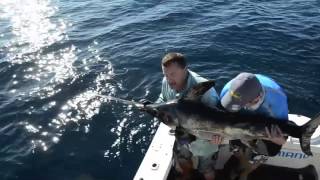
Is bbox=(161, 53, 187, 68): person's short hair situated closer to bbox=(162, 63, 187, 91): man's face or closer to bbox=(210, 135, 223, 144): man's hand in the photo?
bbox=(162, 63, 187, 91): man's face

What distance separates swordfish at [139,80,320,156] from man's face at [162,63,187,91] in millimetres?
245

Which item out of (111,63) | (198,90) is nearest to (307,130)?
(198,90)

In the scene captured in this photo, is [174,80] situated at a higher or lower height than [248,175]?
higher

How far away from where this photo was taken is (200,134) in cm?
498

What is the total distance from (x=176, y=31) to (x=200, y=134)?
26.7 feet

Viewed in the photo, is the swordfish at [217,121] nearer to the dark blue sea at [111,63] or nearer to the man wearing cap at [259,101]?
the man wearing cap at [259,101]

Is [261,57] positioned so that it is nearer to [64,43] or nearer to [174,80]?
[64,43]

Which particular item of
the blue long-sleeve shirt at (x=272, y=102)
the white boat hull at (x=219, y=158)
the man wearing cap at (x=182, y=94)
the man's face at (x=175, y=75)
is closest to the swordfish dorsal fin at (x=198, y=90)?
the man wearing cap at (x=182, y=94)

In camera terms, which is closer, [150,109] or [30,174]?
[150,109]

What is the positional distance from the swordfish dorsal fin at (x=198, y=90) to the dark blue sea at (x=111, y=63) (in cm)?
290

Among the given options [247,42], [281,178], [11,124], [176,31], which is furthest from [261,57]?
[11,124]

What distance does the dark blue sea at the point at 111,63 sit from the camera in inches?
308

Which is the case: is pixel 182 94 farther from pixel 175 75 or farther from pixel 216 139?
pixel 216 139

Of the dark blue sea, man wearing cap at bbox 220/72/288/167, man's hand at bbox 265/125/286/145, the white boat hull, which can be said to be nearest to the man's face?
man wearing cap at bbox 220/72/288/167
